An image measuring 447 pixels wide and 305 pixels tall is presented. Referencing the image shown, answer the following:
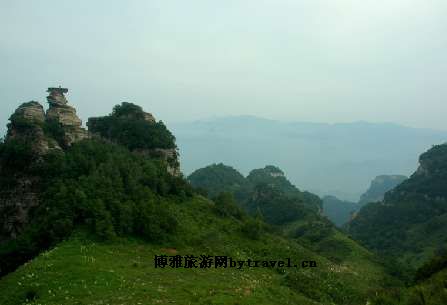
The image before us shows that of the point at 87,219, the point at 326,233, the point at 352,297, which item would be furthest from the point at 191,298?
the point at 326,233

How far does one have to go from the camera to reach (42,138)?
54.7 m

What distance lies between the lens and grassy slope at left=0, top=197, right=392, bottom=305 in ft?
95.5

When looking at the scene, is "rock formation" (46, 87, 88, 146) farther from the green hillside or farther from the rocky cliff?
the rocky cliff

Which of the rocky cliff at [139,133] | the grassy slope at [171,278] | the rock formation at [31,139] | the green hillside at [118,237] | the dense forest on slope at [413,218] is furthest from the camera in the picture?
the dense forest on slope at [413,218]

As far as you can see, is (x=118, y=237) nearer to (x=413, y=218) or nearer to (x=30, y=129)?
(x=30, y=129)

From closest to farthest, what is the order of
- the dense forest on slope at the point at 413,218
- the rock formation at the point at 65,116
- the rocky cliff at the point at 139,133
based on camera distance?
the rock formation at the point at 65,116
the rocky cliff at the point at 139,133
the dense forest on slope at the point at 413,218

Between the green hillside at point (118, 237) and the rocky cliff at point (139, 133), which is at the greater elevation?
the rocky cliff at point (139, 133)

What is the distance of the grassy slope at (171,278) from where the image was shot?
95.5 ft

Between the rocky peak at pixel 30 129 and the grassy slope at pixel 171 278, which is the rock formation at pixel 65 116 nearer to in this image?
the rocky peak at pixel 30 129

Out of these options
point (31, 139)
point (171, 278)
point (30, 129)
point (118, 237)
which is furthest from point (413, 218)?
point (171, 278)

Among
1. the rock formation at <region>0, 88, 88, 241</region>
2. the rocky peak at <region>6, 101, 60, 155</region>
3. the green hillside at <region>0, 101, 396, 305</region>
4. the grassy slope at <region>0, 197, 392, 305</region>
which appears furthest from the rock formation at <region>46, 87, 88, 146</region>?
the grassy slope at <region>0, 197, 392, 305</region>

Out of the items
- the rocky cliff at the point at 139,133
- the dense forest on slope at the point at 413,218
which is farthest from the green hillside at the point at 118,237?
the dense forest on slope at the point at 413,218

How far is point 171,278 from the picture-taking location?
3366 cm

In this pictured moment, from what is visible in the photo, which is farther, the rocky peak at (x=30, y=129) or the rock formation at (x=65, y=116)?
the rock formation at (x=65, y=116)
